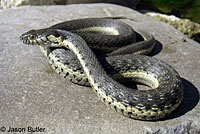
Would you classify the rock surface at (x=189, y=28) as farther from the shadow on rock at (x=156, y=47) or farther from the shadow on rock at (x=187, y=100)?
the shadow on rock at (x=187, y=100)

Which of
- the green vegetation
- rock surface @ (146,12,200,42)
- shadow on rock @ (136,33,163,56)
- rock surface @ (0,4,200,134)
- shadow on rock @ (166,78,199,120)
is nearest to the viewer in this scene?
rock surface @ (0,4,200,134)

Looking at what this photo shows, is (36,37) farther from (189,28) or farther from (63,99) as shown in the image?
(189,28)

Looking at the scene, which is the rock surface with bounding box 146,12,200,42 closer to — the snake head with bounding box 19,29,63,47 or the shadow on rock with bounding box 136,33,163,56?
the shadow on rock with bounding box 136,33,163,56

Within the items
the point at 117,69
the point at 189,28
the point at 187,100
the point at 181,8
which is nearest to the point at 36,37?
the point at 117,69

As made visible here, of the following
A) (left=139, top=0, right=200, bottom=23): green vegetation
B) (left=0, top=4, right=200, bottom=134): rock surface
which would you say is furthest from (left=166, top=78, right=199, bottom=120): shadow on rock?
(left=139, top=0, right=200, bottom=23): green vegetation

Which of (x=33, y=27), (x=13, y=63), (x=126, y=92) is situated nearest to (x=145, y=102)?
(x=126, y=92)

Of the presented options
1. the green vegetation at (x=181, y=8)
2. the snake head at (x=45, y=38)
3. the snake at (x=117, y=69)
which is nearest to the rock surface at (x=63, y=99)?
the snake at (x=117, y=69)
